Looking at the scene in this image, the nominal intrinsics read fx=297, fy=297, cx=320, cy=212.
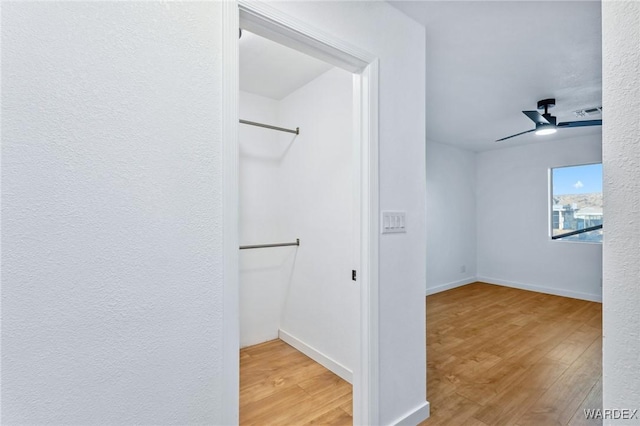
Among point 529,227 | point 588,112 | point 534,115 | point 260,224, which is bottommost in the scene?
point 529,227

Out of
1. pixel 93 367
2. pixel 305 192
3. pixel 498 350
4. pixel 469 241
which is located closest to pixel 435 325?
pixel 498 350

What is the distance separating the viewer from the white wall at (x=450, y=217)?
189 inches

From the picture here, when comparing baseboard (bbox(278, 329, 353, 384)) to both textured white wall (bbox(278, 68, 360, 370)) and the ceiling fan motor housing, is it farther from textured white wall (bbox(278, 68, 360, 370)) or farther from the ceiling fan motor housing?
the ceiling fan motor housing

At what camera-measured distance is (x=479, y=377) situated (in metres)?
2.30

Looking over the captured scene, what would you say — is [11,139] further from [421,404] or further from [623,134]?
[421,404]

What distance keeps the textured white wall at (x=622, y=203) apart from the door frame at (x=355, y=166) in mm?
1003

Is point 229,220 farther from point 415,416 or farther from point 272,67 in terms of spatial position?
point 272,67

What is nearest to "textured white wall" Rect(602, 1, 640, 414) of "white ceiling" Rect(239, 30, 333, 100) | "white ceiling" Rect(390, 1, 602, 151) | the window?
"white ceiling" Rect(390, 1, 602, 151)

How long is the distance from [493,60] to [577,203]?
3.56 m

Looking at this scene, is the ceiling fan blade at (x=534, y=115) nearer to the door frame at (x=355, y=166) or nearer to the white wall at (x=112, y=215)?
the door frame at (x=355, y=166)

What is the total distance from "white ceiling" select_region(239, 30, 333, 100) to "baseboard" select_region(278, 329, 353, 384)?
7.64 feet

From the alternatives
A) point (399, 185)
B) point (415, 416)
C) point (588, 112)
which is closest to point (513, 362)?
point (415, 416)

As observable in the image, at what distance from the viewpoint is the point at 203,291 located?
104 centimetres

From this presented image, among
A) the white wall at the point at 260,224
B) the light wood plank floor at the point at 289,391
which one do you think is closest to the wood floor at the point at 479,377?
the light wood plank floor at the point at 289,391
